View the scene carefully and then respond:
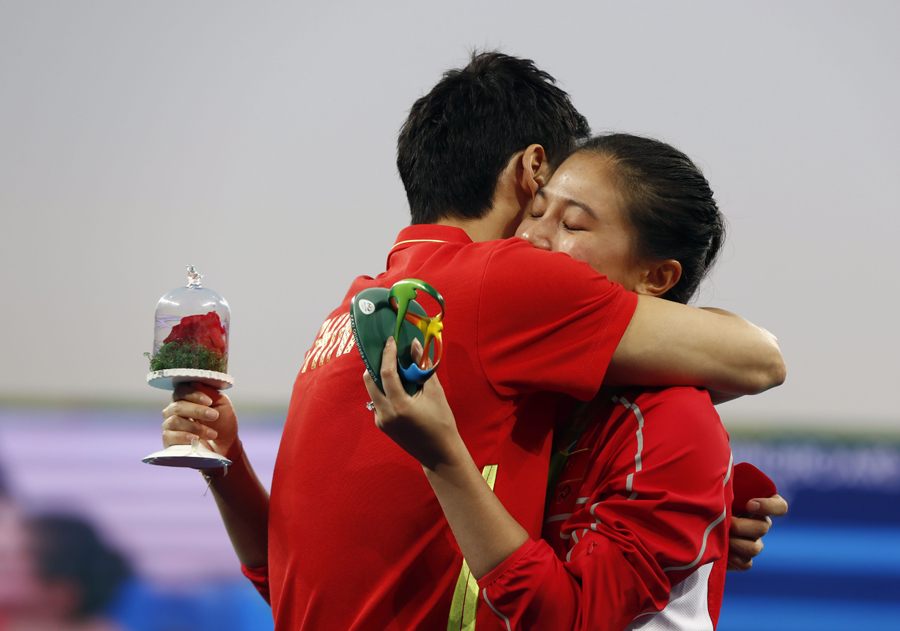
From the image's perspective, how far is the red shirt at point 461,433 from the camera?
1073 millimetres

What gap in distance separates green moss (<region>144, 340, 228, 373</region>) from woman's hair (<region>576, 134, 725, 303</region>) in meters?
0.78

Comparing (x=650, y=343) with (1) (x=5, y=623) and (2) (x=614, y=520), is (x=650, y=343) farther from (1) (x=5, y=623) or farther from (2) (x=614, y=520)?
(1) (x=5, y=623)

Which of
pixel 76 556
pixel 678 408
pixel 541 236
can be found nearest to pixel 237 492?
pixel 541 236

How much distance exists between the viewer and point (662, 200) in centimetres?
133

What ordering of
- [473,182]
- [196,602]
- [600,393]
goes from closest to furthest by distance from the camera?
[600,393], [473,182], [196,602]

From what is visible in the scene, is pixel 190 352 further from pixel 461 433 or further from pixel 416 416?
pixel 416 416

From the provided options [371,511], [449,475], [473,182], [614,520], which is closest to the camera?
[449,475]

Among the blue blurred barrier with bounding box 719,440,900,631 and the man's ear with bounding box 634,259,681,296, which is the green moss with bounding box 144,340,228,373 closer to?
the man's ear with bounding box 634,259,681,296

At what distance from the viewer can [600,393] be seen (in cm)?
126

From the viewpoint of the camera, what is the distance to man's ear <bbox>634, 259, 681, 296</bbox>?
53.4 inches

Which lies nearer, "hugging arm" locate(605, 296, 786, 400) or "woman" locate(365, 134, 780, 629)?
"woman" locate(365, 134, 780, 629)

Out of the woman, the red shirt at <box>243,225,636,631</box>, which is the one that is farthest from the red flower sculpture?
the woman

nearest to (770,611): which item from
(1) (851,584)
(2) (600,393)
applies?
(1) (851,584)

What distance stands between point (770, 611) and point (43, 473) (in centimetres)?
251
